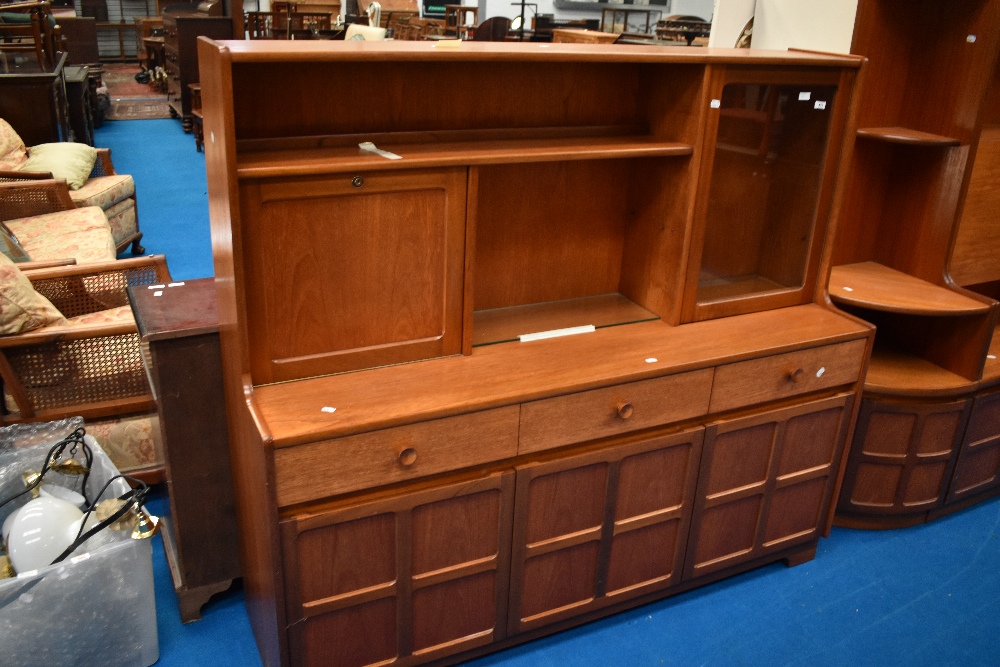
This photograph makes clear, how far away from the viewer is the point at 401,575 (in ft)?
6.30

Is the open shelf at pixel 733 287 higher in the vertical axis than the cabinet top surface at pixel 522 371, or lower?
higher

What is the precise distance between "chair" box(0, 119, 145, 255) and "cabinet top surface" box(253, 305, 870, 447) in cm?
323

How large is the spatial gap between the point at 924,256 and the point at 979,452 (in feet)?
2.40

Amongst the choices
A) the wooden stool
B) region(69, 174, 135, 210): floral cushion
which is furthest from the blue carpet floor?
the wooden stool

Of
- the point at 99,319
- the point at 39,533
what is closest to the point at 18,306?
the point at 99,319

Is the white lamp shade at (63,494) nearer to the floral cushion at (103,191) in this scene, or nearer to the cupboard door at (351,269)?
the cupboard door at (351,269)

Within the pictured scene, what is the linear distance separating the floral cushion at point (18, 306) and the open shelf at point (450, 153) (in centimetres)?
122

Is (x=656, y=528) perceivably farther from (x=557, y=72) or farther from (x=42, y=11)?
(x=42, y=11)

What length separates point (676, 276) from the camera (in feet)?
7.42

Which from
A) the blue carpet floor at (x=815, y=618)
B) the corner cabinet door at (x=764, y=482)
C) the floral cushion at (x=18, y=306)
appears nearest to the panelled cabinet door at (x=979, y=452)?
the blue carpet floor at (x=815, y=618)

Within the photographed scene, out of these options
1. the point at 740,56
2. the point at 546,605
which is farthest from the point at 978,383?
the point at 546,605

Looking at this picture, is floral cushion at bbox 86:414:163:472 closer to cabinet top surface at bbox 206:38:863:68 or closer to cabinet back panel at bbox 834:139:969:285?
cabinet top surface at bbox 206:38:863:68

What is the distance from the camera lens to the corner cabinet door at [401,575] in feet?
5.92

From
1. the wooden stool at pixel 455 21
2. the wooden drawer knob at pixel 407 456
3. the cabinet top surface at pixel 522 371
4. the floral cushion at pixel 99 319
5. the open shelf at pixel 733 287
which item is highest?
the wooden stool at pixel 455 21
